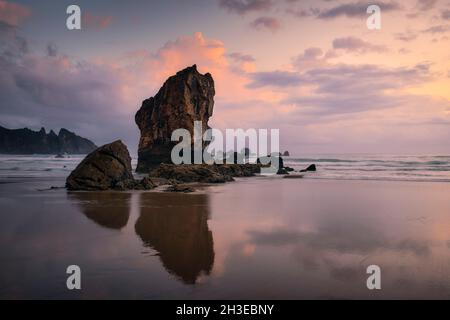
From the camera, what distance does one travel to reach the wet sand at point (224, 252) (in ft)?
16.9

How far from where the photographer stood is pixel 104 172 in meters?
21.8

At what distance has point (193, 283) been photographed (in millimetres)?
5359

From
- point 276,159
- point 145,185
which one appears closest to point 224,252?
point 145,185

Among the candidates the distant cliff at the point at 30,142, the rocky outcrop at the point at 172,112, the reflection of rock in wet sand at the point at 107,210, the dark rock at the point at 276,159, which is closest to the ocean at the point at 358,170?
the dark rock at the point at 276,159

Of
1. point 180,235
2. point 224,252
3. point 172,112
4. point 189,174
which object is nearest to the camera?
point 224,252

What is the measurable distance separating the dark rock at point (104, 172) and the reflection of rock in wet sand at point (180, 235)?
24.8ft

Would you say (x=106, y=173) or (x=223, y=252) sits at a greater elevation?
(x=106, y=173)

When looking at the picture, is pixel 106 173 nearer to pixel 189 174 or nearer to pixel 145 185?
pixel 145 185

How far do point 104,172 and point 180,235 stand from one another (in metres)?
14.7

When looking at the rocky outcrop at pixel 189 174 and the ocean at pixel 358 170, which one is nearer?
the rocky outcrop at pixel 189 174

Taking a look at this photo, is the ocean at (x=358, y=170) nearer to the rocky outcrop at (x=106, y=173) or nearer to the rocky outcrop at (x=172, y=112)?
the rocky outcrop at (x=172, y=112)

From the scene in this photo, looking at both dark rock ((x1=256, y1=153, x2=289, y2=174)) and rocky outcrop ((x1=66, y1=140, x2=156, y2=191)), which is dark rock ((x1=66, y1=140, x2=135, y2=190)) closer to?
rocky outcrop ((x1=66, y1=140, x2=156, y2=191))
